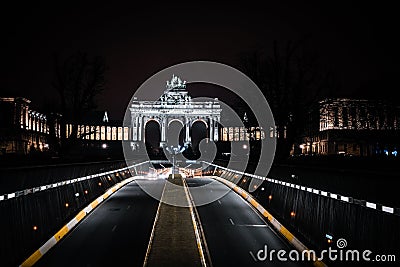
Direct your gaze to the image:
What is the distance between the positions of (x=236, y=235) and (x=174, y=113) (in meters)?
165

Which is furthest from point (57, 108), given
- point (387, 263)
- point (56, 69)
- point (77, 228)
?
point (387, 263)

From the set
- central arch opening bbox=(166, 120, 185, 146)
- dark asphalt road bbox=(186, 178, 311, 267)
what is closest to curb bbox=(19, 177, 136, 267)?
dark asphalt road bbox=(186, 178, 311, 267)

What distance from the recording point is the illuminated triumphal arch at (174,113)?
176875 millimetres

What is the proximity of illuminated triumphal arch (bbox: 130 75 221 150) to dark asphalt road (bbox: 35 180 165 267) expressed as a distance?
150257mm

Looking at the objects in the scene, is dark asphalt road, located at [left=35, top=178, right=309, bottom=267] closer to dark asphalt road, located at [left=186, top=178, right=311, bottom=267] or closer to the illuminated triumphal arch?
dark asphalt road, located at [left=186, top=178, right=311, bottom=267]

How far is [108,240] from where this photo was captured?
633 inches

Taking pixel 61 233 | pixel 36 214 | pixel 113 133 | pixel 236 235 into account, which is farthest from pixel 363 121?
pixel 113 133

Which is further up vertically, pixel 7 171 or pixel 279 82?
pixel 279 82

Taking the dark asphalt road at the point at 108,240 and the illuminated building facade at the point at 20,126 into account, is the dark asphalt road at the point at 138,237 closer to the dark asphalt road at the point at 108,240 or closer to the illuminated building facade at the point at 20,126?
the dark asphalt road at the point at 108,240

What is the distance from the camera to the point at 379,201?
11031 millimetres

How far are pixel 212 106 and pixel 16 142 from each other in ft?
257

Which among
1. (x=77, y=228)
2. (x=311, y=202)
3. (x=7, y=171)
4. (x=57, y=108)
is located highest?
(x=57, y=108)

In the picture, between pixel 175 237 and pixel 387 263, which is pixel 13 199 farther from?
pixel 387 263

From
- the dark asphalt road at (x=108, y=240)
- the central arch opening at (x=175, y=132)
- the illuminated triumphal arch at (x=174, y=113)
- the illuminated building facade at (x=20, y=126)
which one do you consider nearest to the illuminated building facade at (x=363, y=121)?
the dark asphalt road at (x=108, y=240)
